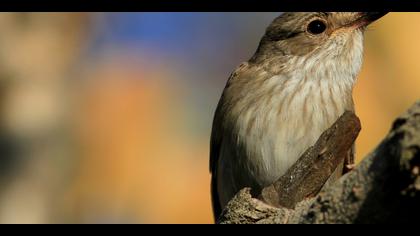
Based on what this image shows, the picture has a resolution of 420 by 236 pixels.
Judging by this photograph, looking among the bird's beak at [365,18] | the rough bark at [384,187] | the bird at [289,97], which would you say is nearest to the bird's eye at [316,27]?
the bird at [289,97]

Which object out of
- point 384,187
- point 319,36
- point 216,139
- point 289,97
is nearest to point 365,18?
point 319,36

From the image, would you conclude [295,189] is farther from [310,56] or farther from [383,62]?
[383,62]

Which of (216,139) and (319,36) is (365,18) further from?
(216,139)

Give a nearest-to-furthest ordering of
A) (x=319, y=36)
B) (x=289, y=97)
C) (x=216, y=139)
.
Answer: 1. (x=289, y=97)
2. (x=319, y=36)
3. (x=216, y=139)

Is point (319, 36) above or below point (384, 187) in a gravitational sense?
above

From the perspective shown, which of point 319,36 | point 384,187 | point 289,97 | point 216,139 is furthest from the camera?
point 216,139

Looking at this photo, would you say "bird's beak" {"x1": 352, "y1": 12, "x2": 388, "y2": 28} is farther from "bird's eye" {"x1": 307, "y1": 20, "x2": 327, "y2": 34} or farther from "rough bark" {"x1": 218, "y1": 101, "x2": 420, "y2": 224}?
"rough bark" {"x1": 218, "y1": 101, "x2": 420, "y2": 224}

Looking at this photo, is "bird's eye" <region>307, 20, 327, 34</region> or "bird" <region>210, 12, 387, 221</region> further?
"bird's eye" <region>307, 20, 327, 34</region>

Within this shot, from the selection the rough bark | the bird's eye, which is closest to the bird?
the bird's eye
